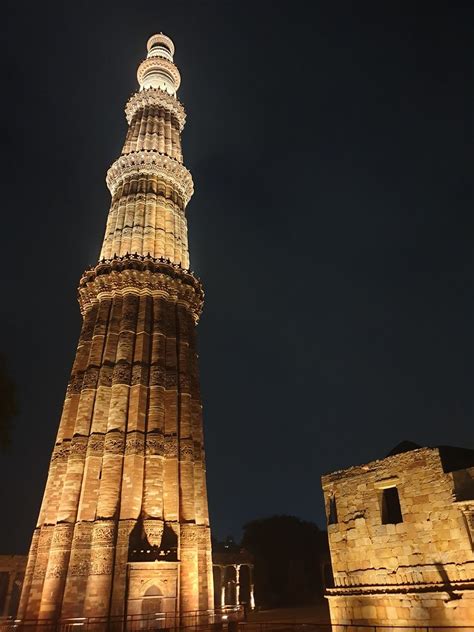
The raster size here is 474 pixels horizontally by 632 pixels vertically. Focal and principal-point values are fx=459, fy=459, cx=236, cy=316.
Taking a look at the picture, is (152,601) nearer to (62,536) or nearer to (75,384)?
(62,536)

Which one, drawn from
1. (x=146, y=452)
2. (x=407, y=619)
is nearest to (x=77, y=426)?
(x=146, y=452)

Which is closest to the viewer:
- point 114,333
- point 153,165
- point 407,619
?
point 407,619

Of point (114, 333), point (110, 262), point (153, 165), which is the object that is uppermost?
point (153, 165)

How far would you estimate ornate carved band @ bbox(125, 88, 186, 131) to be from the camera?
34312 millimetres

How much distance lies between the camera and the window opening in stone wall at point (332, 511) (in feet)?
40.2

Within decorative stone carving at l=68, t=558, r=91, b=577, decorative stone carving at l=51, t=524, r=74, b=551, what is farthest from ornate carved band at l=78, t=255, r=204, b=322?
decorative stone carving at l=68, t=558, r=91, b=577

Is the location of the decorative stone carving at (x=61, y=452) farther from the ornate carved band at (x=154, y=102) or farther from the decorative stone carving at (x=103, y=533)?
the ornate carved band at (x=154, y=102)

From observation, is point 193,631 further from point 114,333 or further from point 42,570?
point 114,333

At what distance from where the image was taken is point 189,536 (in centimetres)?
1761

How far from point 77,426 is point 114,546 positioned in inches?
201

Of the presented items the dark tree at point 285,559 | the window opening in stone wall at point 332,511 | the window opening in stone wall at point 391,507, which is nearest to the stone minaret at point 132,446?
the window opening in stone wall at point 332,511

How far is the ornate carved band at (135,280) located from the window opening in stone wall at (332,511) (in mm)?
14039

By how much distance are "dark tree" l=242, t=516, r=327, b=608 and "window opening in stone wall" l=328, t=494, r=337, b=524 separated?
1094 inches

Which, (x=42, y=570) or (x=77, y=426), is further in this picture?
(x=77, y=426)
